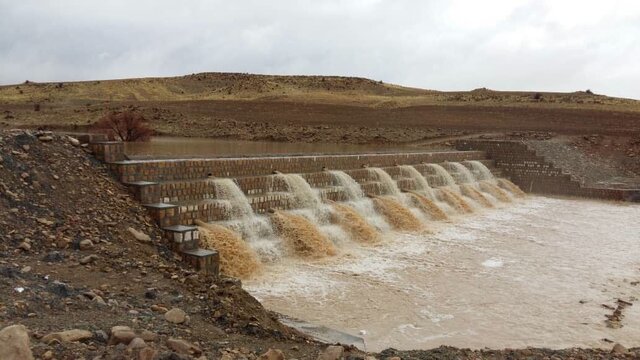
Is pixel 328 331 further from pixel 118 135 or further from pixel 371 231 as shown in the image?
pixel 118 135

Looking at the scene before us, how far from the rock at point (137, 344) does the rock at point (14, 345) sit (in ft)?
2.25

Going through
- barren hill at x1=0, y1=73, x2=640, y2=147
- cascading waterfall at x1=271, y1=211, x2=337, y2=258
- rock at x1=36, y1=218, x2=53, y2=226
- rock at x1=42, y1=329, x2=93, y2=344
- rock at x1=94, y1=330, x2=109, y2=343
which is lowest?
cascading waterfall at x1=271, y1=211, x2=337, y2=258

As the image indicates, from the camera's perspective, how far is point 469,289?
9.52 metres

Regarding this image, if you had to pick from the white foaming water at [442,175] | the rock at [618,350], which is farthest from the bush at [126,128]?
the rock at [618,350]

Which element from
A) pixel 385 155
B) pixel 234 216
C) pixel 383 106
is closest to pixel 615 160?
pixel 385 155

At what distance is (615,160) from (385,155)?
16.2 m

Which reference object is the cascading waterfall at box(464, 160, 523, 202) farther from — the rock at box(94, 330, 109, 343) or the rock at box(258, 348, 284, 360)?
the rock at box(94, 330, 109, 343)

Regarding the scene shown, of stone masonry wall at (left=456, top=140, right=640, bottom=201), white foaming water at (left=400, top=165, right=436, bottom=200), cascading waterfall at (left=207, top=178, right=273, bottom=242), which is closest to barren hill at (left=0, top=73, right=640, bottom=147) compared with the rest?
stone masonry wall at (left=456, top=140, right=640, bottom=201)

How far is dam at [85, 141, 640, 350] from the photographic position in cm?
789

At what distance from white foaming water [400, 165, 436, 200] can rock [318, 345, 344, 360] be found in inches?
513

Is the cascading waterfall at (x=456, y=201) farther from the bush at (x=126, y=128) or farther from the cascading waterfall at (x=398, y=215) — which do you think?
the bush at (x=126, y=128)

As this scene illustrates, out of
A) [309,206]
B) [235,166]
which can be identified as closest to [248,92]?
[309,206]

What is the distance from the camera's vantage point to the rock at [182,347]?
442cm

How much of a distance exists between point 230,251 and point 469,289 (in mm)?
4202
